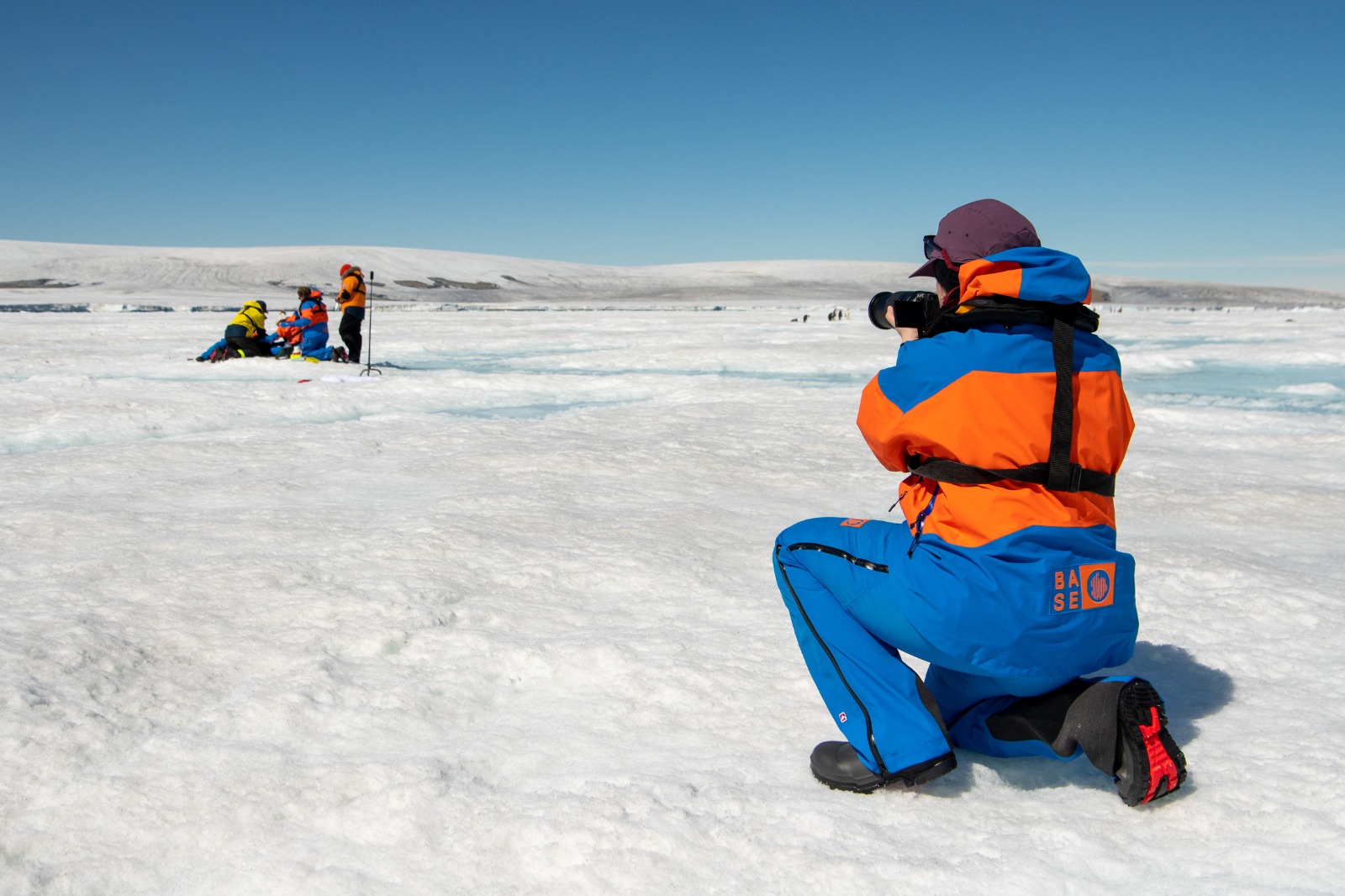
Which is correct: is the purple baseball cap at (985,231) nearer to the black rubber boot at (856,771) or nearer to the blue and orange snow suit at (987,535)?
the blue and orange snow suit at (987,535)

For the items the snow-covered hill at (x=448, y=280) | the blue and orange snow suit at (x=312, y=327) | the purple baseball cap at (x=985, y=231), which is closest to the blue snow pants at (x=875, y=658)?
the purple baseball cap at (x=985, y=231)

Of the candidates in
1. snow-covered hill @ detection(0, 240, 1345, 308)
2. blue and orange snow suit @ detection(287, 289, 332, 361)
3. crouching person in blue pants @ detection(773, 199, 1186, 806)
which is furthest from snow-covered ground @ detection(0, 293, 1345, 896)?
snow-covered hill @ detection(0, 240, 1345, 308)

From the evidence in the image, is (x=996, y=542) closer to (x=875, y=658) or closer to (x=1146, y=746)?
(x=875, y=658)

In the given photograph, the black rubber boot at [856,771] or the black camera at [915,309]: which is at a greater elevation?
the black camera at [915,309]

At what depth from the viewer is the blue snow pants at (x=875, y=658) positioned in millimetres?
1575

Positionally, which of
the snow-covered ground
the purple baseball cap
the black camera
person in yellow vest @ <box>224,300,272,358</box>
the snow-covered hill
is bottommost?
the snow-covered ground

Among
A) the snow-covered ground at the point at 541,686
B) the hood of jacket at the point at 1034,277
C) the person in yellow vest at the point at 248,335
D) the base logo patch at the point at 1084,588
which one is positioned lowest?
the snow-covered ground at the point at 541,686

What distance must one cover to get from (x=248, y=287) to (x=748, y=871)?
4578 centimetres

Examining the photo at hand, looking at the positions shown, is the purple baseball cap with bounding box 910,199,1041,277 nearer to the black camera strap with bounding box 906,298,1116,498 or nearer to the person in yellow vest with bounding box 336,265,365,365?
the black camera strap with bounding box 906,298,1116,498

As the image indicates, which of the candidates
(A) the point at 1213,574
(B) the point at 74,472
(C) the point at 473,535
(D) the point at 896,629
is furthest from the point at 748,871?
(B) the point at 74,472

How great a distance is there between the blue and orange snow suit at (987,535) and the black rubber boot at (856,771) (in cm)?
2

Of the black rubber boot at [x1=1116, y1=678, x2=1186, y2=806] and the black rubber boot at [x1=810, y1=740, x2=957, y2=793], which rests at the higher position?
the black rubber boot at [x1=1116, y1=678, x2=1186, y2=806]

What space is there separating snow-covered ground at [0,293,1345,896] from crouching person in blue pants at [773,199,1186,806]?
14 centimetres

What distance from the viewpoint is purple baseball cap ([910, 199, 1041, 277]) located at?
1572 mm
